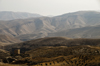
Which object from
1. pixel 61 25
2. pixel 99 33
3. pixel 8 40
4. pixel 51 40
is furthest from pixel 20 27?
pixel 51 40

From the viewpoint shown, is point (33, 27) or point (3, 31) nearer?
point (3, 31)

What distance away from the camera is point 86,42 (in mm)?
60969

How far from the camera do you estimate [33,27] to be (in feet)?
644

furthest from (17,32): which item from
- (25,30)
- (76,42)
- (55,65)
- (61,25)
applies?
(55,65)

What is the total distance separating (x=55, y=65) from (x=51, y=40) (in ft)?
183

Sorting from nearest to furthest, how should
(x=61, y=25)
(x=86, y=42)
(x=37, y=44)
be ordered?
(x=86, y=42) < (x=37, y=44) < (x=61, y=25)

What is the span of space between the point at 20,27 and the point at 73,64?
171m

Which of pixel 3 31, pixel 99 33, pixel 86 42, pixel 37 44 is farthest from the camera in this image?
pixel 3 31

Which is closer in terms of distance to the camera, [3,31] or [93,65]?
[93,65]

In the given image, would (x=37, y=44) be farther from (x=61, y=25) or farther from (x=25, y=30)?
(x=61, y=25)

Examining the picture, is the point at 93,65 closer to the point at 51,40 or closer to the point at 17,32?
the point at 51,40

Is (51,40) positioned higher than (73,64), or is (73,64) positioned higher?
(73,64)

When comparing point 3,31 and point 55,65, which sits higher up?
point 55,65

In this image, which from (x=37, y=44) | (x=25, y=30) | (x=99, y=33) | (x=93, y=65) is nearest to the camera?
(x=93, y=65)
